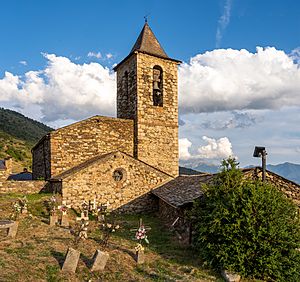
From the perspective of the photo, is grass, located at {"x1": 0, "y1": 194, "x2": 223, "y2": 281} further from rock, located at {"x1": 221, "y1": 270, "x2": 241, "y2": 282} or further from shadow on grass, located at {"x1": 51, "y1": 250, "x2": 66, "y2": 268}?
rock, located at {"x1": 221, "y1": 270, "x2": 241, "y2": 282}

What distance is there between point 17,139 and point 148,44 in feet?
161

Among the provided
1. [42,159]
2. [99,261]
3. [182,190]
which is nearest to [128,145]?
[42,159]

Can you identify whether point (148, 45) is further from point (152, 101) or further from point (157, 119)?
point (157, 119)

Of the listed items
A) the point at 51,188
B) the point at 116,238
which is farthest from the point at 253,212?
the point at 51,188

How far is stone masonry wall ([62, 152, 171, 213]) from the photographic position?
1490 centimetres

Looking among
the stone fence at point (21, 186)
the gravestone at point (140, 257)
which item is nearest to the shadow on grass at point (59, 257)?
the gravestone at point (140, 257)

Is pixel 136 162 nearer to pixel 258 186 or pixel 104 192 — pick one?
pixel 104 192

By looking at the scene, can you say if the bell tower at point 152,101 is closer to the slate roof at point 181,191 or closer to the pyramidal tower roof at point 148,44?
the pyramidal tower roof at point 148,44

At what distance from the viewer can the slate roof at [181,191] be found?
11.8m

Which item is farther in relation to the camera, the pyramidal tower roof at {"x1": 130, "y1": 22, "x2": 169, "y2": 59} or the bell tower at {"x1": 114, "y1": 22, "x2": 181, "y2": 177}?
the pyramidal tower roof at {"x1": 130, "y1": 22, "x2": 169, "y2": 59}

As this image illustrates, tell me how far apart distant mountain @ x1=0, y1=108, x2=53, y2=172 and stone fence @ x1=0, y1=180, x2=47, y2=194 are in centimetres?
3054

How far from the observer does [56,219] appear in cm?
1199

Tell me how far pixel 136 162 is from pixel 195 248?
24.0 feet

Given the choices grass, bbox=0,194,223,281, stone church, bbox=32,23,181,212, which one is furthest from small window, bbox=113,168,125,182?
grass, bbox=0,194,223,281
